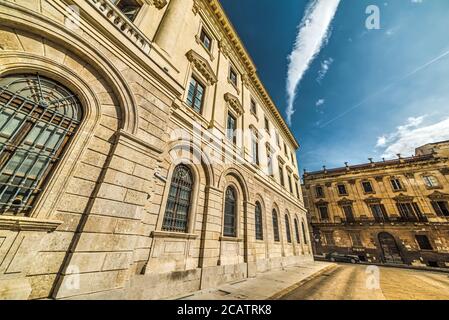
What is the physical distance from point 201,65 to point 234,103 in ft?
9.35

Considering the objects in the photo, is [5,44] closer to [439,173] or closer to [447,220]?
[447,220]

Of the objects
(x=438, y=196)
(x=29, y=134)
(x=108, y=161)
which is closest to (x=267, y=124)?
(x=108, y=161)

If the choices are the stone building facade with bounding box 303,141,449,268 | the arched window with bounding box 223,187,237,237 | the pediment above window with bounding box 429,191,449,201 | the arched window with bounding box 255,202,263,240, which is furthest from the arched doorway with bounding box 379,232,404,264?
the arched window with bounding box 223,187,237,237

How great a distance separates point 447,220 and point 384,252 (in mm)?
8537

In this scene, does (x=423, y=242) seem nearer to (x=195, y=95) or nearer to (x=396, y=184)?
(x=396, y=184)

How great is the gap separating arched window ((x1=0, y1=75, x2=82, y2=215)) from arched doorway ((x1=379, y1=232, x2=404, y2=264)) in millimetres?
33469

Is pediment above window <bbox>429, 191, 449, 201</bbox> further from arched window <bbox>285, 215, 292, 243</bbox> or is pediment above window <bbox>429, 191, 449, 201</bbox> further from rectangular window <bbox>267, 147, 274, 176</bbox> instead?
rectangular window <bbox>267, 147, 274, 176</bbox>

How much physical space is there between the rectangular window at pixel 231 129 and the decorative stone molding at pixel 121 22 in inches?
209

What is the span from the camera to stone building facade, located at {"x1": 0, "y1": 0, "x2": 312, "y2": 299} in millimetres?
2795

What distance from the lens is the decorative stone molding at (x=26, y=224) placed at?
2.41m

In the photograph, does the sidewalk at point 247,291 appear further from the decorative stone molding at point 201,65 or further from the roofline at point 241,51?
the roofline at point 241,51

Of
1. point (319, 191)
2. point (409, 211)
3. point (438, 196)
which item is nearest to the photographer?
point (438, 196)

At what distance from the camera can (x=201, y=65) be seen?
816cm
